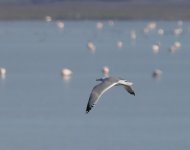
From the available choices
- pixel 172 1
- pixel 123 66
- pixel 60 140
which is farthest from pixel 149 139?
pixel 172 1

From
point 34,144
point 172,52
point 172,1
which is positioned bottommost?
point 34,144

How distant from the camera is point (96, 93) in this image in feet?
51.6

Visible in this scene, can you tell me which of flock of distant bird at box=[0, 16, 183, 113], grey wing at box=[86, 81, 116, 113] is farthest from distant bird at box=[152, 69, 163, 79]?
grey wing at box=[86, 81, 116, 113]

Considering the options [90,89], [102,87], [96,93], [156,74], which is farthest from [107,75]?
[96,93]

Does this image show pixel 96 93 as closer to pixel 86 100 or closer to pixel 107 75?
pixel 86 100

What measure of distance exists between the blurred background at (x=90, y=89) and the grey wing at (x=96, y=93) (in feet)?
16.9

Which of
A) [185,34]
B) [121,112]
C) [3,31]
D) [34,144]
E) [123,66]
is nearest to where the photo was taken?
[34,144]

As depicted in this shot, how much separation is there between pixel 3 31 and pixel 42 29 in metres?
2.21

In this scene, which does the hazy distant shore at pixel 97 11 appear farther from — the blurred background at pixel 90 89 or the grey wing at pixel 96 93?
the grey wing at pixel 96 93

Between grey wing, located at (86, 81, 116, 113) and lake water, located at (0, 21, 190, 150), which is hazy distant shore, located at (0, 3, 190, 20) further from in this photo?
grey wing, located at (86, 81, 116, 113)

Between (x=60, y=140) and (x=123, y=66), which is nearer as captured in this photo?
(x=60, y=140)

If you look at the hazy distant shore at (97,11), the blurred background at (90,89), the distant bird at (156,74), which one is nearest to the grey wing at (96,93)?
the blurred background at (90,89)

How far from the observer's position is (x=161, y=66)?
3838 centimetres

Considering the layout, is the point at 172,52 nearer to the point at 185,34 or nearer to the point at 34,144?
the point at 185,34
